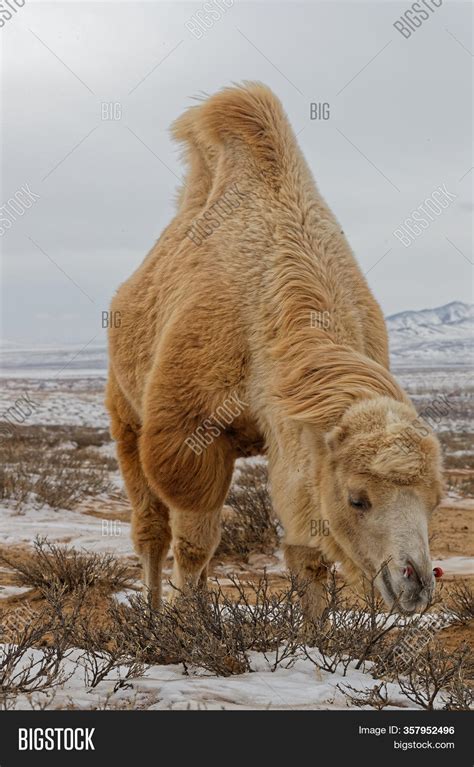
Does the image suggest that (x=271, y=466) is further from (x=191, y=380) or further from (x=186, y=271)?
(x=186, y=271)

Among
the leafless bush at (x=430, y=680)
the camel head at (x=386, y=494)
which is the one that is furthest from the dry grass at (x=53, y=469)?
the leafless bush at (x=430, y=680)

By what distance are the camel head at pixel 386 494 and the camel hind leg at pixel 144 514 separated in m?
2.50

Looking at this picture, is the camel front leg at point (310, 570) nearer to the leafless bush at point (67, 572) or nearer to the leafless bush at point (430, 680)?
the leafless bush at point (430, 680)

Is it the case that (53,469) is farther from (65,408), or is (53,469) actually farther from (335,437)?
(65,408)

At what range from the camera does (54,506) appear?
34.9ft

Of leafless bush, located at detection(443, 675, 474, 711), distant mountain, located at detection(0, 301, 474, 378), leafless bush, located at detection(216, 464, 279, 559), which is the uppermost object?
distant mountain, located at detection(0, 301, 474, 378)

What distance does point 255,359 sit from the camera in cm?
525

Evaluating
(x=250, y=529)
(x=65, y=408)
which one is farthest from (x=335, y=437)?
(x=65, y=408)

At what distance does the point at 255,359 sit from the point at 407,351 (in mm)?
74236

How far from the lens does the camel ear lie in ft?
14.3

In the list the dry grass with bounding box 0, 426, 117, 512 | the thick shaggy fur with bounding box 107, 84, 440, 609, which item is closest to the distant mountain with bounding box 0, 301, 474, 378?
the dry grass with bounding box 0, 426, 117, 512

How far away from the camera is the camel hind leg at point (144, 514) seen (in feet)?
21.9

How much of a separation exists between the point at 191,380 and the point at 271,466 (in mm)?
710

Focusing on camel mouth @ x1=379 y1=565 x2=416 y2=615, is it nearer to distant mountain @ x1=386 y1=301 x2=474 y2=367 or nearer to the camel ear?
the camel ear
